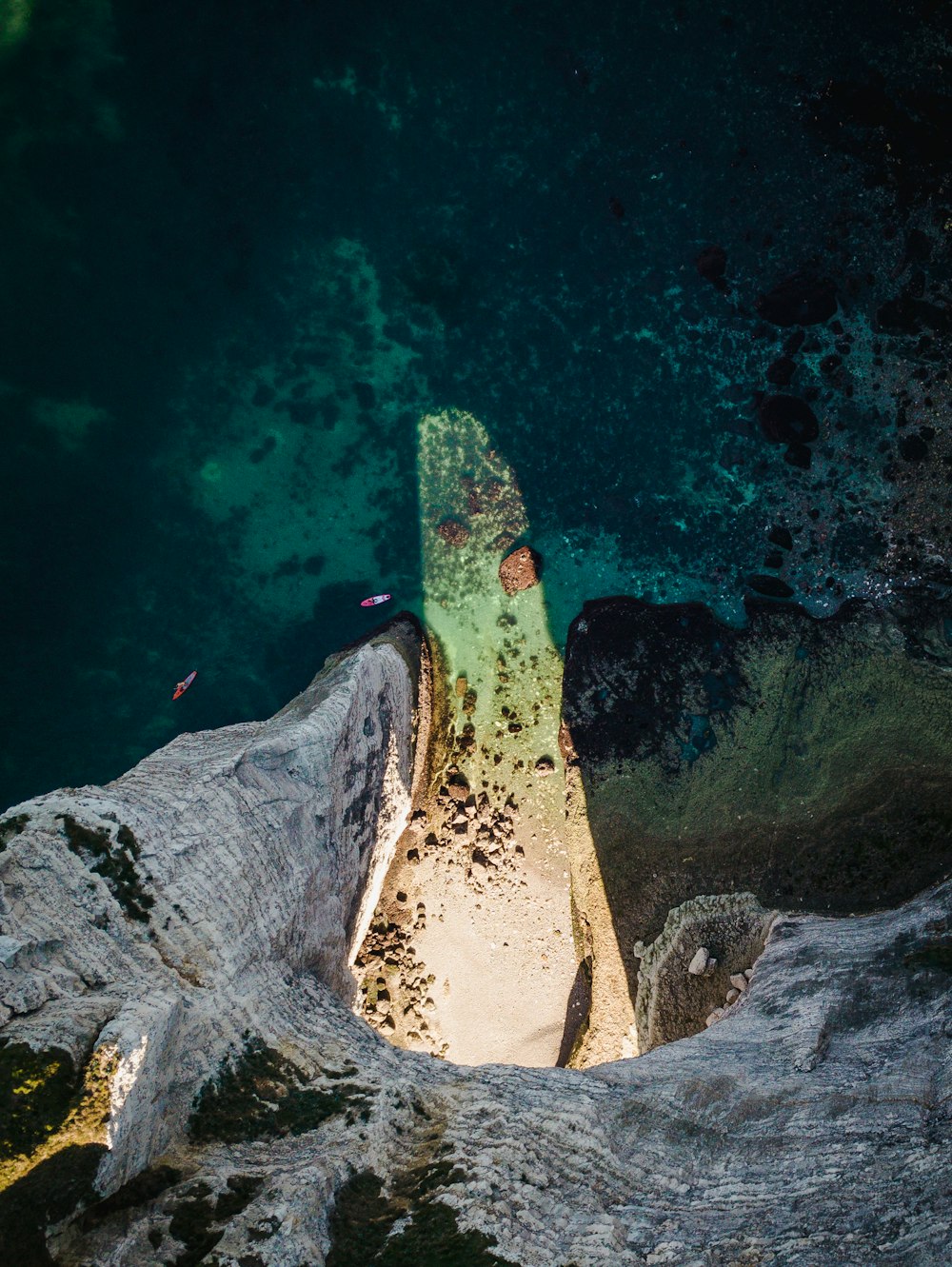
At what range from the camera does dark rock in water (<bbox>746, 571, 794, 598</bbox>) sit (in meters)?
12.9

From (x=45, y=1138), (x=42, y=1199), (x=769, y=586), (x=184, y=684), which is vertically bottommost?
(x=42, y=1199)

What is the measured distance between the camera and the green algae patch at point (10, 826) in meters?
8.26

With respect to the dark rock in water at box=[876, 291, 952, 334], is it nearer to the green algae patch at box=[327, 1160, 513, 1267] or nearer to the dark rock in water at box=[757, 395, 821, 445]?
the dark rock in water at box=[757, 395, 821, 445]

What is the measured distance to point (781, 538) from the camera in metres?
12.9

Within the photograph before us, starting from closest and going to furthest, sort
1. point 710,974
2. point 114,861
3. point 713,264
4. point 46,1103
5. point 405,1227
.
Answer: point 46,1103
point 405,1227
point 114,861
point 710,974
point 713,264

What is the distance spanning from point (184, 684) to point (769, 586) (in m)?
10.1

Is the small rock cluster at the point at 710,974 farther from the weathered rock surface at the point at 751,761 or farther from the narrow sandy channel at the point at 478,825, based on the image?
the narrow sandy channel at the point at 478,825

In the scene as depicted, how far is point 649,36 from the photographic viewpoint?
41.8 feet

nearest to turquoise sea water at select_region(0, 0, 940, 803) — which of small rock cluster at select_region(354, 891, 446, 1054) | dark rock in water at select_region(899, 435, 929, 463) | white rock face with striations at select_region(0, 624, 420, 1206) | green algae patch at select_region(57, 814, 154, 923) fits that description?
dark rock in water at select_region(899, 435, 929, 463)

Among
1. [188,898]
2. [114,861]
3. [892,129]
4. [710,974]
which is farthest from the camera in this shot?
[892,129]

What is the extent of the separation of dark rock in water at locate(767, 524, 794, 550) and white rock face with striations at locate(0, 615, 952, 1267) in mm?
5712

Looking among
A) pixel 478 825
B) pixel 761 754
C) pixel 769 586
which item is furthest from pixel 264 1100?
pixel 769 586

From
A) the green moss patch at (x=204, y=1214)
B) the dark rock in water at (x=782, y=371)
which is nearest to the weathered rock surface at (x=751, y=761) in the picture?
the dark rock in water at (x=782, y=371)

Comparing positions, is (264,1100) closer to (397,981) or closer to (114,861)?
(114,861)
